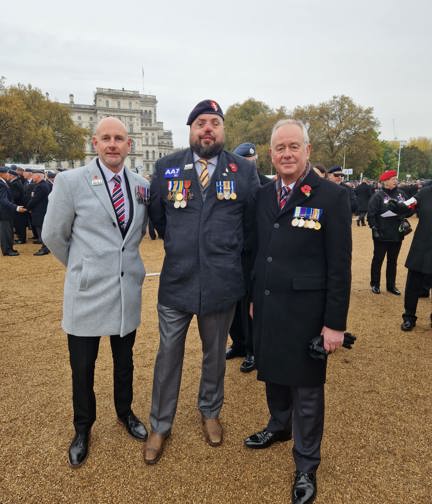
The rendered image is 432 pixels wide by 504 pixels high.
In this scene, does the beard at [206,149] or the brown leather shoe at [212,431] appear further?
the brown leather shoe at [212,431]

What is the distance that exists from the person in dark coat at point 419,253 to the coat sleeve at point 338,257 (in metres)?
3.36

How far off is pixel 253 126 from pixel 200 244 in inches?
2010

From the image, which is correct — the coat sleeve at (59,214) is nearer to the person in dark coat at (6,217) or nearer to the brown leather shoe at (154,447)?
the brown leather shoe at (154,447)

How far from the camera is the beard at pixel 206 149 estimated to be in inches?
107

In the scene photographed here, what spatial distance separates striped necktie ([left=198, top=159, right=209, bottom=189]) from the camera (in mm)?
2740

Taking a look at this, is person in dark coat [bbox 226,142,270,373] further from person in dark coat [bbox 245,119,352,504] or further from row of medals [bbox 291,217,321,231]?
row of medals [bbox 291,217,321,231]

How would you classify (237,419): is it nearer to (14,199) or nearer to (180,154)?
(180,154)

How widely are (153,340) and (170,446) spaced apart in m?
2.09

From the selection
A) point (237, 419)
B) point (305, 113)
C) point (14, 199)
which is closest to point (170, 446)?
point (237, 419)

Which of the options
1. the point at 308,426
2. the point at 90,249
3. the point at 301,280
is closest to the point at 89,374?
the point at 90,249

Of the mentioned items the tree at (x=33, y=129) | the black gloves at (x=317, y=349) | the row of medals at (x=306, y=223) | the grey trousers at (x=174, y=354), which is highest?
the tree at (x=33, y=129)

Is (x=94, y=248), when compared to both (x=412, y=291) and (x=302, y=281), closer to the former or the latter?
(x=302, y=281)

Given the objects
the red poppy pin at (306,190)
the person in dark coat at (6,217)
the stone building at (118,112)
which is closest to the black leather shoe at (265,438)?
the red poppy pin at (306,190)

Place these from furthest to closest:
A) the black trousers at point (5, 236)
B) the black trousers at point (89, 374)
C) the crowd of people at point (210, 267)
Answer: the black trousers at point (5, 236) → the black trousers at point (89, 374) → the crowd of people at point (210, 267)
